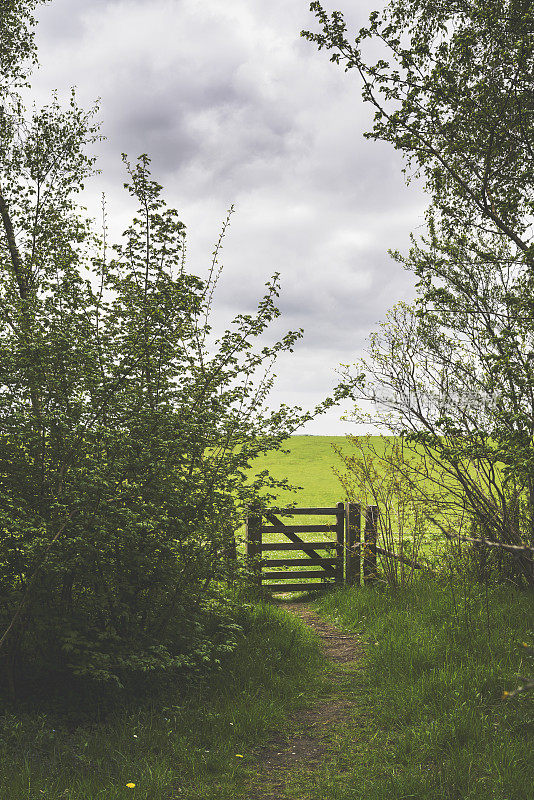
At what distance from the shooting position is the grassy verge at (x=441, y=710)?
175 inches

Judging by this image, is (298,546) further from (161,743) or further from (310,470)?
(310,470)

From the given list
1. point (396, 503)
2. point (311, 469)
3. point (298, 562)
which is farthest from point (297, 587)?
point (311, 469)

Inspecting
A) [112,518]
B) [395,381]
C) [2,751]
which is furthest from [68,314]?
[395,381]

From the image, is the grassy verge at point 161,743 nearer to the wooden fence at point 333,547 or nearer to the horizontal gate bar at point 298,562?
the wooden fence at point 333,547

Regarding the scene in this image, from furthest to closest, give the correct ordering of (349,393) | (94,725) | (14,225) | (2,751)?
(14,225) → (349,393) → (94,725) → (2,751)

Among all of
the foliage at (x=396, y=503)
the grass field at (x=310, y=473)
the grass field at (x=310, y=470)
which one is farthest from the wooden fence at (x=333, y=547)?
the grass field at (x=310, y=470)

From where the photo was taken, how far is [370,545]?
11.3 metres

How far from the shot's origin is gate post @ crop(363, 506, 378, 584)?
36.0 ft

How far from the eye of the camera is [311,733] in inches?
225

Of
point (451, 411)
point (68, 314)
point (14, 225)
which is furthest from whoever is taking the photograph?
point (14, 225)

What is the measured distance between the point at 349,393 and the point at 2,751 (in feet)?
16.6

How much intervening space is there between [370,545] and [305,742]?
6034mm

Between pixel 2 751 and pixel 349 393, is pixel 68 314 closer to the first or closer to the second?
pixel 349 393

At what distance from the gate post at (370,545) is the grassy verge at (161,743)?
4395 mm
